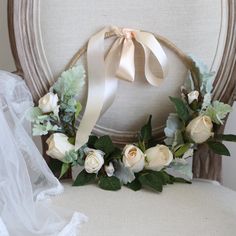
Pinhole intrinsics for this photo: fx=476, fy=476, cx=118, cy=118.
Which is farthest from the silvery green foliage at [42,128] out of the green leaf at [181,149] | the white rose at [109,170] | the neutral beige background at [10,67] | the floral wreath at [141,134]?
the neutral beige background at [10,67]

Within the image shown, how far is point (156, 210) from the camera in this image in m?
0.68

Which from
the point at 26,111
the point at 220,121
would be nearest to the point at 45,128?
the point at 26,111

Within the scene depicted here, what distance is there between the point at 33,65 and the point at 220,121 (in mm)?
328

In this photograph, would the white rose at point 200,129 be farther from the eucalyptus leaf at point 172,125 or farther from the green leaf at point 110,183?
the green leaf at point 110,183

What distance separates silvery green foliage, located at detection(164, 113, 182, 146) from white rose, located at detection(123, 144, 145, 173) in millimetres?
57

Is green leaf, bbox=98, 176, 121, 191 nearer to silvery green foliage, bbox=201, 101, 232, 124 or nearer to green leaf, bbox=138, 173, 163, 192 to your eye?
green leaf, bbox=138, 173, 163, 192

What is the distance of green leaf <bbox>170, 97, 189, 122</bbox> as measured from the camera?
0.78m

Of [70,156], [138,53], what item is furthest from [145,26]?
[70,156]

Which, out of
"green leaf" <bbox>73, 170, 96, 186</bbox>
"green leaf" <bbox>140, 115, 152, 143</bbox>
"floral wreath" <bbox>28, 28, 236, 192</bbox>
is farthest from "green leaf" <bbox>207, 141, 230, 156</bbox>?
"green leaf" <bbox>73, 170, 96, 186</bbox>

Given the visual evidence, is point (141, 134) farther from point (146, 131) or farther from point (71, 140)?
point (71, 140)

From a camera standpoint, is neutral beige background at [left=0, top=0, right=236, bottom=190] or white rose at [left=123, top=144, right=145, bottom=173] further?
neutral beige background at [left=0, top=0, right=236, bottom=190]

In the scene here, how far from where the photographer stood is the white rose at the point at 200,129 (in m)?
0.77

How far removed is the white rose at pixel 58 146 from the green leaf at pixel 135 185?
0.37ft

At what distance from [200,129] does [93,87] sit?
192mm
